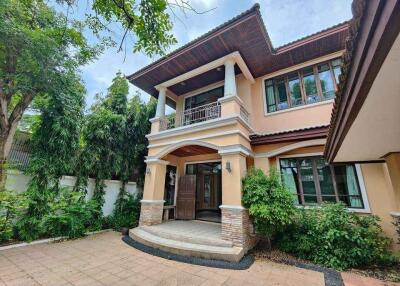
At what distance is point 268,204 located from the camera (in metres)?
5.47

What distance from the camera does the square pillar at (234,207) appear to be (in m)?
5.54

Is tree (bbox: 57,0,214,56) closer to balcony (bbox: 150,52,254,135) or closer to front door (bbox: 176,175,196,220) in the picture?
balcony (bbox: 150,52,254,135)

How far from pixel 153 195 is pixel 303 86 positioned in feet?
25.0

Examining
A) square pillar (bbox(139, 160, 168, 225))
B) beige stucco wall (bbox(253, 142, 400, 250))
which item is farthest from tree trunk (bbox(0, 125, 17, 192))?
beige stucco wall (bbox(253, 142, 400, 250))

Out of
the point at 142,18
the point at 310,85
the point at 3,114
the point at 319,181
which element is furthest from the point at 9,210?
the point at 310,85

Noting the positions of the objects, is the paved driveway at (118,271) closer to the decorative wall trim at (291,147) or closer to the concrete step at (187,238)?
the concrete step at (187,238)

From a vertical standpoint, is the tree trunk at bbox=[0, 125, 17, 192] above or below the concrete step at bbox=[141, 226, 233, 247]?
above

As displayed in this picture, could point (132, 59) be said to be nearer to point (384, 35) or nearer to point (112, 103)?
point (384, 35)

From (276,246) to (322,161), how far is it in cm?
325


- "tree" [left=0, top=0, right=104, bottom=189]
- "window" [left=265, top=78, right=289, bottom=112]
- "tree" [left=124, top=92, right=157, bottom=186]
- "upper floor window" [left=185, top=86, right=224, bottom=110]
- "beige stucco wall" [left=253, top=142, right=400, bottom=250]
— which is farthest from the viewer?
"tree" [left=124, top=92, right=157, bottom=186]

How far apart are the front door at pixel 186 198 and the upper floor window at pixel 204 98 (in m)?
3.87

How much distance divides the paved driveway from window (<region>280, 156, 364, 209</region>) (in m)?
2.51

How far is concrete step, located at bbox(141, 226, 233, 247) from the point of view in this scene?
5512 millimetres

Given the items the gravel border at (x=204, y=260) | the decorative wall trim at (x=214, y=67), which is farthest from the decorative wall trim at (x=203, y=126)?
the gravel border at (x=204, y=260)
